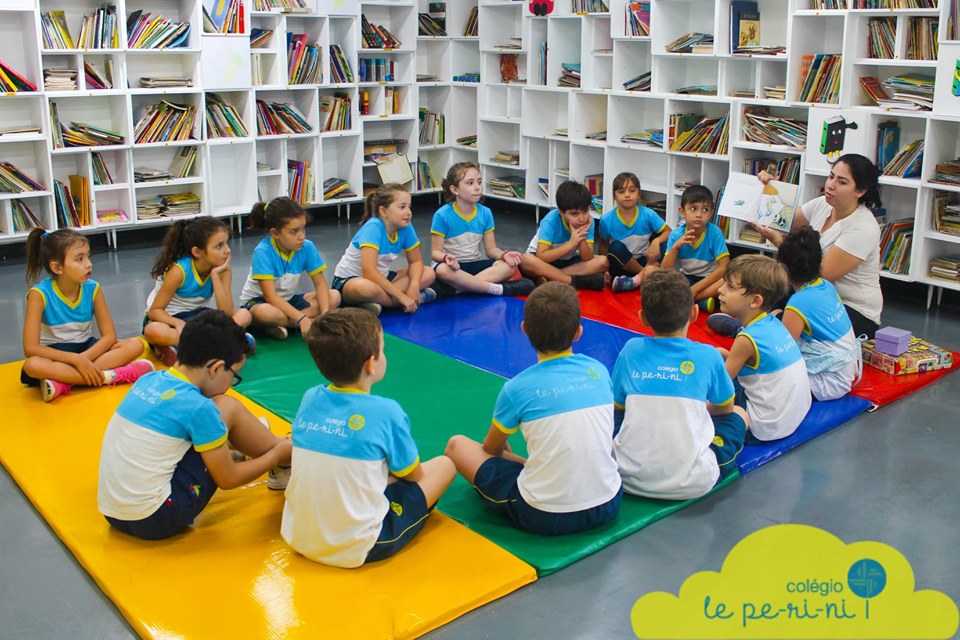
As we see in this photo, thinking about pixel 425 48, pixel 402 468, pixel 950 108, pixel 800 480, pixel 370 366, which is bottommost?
pixel 800 480

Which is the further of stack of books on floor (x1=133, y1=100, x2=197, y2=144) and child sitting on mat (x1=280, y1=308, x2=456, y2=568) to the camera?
stack of books on floor (x1=133, y1=100, x2=197, y2=144)

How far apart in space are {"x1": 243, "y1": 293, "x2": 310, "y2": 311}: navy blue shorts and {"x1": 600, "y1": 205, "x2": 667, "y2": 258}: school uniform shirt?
6.03 ft

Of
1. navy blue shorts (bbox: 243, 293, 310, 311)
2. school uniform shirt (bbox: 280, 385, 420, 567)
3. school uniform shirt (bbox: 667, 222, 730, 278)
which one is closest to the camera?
school uniform shirt (bbox: 280, 385, 420, 567)

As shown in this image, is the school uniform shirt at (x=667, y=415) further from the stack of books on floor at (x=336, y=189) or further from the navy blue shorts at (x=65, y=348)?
the stack of books on floor at (x=336, y=189)

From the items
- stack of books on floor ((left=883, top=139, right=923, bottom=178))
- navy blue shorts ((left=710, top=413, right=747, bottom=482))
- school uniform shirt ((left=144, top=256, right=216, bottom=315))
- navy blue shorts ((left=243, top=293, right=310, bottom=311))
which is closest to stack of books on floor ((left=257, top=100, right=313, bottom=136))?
navy blue shorts ((left=243, top=293, right=310, bottom=311))

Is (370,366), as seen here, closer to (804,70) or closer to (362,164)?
(804,70)

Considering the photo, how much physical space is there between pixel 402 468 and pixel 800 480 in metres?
1.50

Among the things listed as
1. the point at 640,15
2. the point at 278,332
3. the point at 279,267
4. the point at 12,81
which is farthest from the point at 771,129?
the point at 12,81

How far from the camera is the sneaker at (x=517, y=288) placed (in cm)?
563

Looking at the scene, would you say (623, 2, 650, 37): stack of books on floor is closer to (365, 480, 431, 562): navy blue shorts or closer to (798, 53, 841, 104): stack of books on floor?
(798, 53, 841, 104): stack of books on floor

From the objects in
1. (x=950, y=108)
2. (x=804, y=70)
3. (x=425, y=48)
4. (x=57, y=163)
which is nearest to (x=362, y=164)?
(x=425, y=48)

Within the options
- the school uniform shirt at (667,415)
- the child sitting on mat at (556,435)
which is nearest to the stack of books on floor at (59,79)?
the child sitting on mat at (556,435)

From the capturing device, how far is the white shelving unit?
18.2 ft

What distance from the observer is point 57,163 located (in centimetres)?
696
